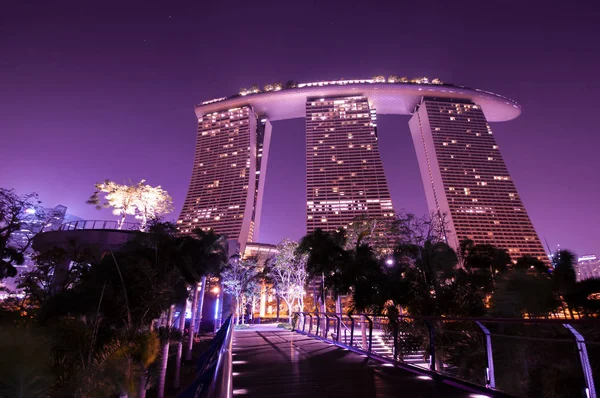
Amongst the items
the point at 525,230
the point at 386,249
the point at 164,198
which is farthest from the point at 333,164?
the point at 386,249

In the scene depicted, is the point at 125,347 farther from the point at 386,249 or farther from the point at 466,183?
the point at 466,183

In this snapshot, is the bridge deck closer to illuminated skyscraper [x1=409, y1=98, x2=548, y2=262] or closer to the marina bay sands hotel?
the marina bay sands hotel

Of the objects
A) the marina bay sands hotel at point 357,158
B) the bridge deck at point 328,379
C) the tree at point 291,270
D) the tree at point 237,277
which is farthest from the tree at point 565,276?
the marina bay sands hotel at point 357,158

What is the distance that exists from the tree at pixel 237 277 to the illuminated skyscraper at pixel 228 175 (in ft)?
110

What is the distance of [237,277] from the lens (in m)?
38.3

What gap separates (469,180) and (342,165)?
109ft

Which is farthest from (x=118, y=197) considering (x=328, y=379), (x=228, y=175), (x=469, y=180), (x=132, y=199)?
(x=469, y=180)

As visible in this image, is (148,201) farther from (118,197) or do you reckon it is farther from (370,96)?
(370,96)

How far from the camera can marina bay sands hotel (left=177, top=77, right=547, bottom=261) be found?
80438 mm

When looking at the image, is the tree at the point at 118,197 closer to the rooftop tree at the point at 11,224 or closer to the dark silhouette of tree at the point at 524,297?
the rooftop tree at the point at 11,224

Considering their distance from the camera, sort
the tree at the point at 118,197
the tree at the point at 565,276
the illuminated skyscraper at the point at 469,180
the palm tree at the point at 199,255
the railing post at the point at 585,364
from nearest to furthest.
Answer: the railing post at the point at 585,364 < the tree at the point at 565,276 < the palm tree at the point at 199,255 < the tree at the point at 118,197 < the illuminated skyscraper at the point at 469,180

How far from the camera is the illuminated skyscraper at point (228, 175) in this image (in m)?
80.5

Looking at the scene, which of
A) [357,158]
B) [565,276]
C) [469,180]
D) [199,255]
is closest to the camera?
[565,276]

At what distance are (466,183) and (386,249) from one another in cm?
7237
